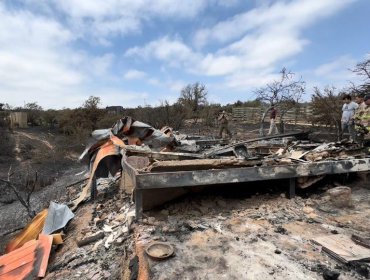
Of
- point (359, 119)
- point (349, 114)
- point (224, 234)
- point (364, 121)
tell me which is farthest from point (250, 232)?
point (349, 114)

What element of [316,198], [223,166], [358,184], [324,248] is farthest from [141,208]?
[358,184]

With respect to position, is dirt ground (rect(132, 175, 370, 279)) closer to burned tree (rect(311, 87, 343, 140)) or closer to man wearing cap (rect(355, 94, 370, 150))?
man wearing cap (rect(355, 94, 370, 150))

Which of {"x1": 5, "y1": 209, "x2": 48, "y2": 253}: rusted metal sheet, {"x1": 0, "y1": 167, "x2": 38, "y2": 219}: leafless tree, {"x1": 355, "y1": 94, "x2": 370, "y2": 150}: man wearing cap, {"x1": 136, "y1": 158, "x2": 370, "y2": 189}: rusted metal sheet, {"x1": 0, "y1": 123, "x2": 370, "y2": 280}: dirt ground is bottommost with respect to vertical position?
{"x1": 0, "y1": 167, "x2": 38, "y2": 219}: leafless tree

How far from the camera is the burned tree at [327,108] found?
1432cm

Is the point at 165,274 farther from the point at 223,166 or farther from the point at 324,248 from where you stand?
the point at 223,166

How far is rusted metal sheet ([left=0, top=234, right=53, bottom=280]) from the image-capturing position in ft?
12.0

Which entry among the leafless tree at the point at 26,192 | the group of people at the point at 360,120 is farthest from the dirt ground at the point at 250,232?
the leafless tree at the point at 26,192

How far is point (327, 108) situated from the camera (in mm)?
15266

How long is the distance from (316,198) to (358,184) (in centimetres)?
89

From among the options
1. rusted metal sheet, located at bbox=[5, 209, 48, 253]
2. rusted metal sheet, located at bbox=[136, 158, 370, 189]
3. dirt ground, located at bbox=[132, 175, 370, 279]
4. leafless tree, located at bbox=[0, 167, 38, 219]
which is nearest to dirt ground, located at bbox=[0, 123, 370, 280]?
dirt ground, located at bbox=[132, 175, 370, 279]

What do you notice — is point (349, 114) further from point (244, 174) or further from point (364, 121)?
point (244, 174)

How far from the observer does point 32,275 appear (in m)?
3.62

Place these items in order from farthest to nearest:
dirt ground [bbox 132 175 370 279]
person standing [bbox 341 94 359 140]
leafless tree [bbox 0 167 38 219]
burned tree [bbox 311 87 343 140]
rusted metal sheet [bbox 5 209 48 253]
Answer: burned tree [bbox 311 87 343 140]
leafless tree [bbox 0 167 38 219]
person standing [bbox 341 94 359 140]
rusted metal sheet [bbox 5 209 48 253]
dirt ground [bbox 132 175 370 279]

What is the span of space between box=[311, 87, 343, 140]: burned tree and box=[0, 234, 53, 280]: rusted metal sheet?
1205 centimetres
